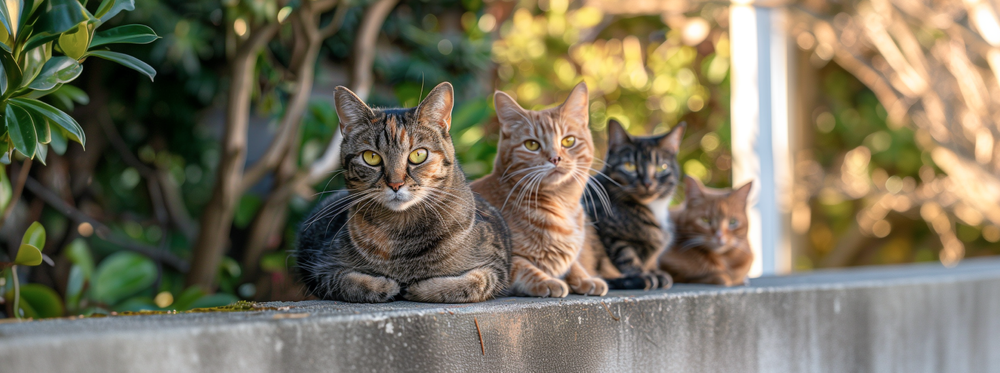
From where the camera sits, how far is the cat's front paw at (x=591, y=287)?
1462 mm

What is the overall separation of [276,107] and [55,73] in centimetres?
166

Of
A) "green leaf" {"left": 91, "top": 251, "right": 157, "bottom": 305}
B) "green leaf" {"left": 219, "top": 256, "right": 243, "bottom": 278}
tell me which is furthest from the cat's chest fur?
"green leaf" {"left": 91, "top": 251, "right": 157, "bottom": 305}

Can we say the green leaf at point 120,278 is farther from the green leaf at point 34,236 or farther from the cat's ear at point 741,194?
the cat's ear at point 741,194

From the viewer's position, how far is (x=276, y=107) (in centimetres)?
273

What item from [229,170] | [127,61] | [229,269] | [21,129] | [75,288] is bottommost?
[229,269]

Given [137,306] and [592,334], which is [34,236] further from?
[592,334]

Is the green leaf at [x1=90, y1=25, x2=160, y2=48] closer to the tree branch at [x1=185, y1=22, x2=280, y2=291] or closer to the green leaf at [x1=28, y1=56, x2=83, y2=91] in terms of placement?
the green leaf at [x1=28, y1=56, x2=83, y2=91]

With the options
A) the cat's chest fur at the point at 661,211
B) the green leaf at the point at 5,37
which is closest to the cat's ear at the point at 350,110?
the green leaf at the point at 5,37

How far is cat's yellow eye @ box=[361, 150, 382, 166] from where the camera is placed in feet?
4.05

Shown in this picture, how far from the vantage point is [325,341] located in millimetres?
1061

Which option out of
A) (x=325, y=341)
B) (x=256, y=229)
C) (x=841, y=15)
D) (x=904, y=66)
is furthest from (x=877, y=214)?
(x=325, y=341)

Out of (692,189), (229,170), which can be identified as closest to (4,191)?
(229,170)

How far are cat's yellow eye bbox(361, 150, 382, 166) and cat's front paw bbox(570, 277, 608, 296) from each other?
21.8 inches

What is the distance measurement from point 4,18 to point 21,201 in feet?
7.48
